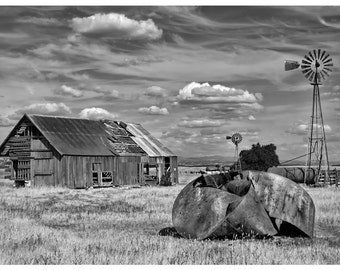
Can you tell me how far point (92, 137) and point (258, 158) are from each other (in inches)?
771

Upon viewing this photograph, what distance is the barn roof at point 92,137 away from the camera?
37.3 m

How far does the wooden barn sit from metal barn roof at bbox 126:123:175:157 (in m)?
0.15

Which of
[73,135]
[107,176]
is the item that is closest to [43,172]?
[73,135]

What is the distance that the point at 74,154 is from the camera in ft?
120

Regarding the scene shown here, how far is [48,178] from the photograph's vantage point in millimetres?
36469

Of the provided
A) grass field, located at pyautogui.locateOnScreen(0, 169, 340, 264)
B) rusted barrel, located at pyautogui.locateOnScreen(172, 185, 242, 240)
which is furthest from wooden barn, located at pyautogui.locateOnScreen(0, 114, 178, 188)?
rusted barrel, located at pyautogui.locateOnScreen(172, 185, 242, 240)

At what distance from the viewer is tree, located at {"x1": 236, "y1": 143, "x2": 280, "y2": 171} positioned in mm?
52938

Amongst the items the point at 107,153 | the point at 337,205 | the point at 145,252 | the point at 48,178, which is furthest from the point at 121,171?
the point at 145,252

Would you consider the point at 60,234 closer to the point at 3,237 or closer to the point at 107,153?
the point at 3,237

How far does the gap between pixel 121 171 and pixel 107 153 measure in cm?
184

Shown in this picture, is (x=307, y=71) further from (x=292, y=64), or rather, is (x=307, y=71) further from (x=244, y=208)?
(x=244, y=208)

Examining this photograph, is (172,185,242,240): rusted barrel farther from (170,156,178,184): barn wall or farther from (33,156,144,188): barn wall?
(170,156,178,184): barn wall

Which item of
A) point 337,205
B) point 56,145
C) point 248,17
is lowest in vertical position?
point 337,205

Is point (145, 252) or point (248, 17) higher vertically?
point (248, 17)
